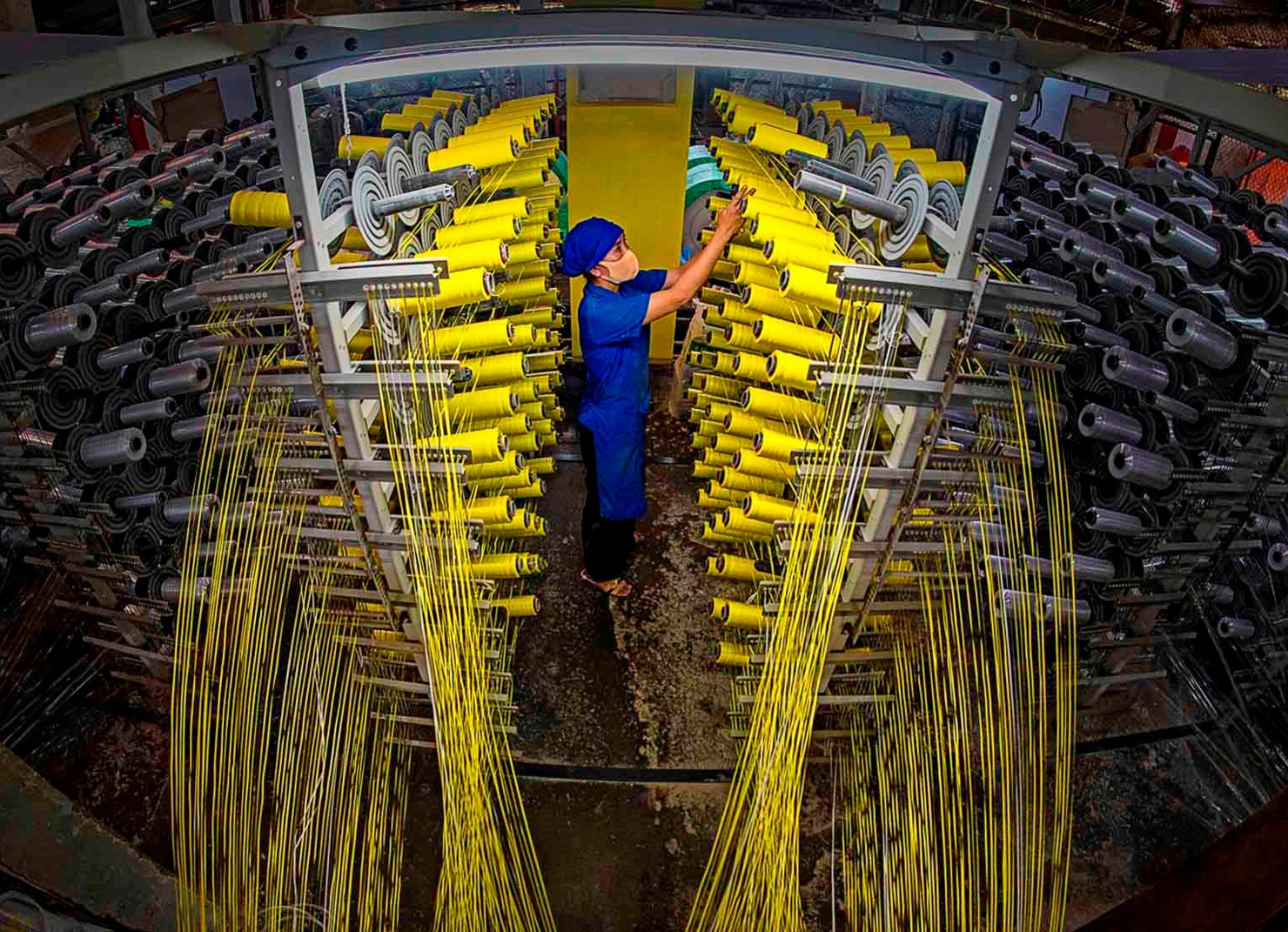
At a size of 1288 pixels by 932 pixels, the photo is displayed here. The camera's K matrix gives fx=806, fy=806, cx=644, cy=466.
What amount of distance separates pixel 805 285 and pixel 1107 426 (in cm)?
92

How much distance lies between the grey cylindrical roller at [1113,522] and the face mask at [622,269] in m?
1.61

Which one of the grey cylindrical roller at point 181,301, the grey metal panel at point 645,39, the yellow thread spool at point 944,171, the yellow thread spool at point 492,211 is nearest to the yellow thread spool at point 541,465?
the yellow thread spool at point 492,211

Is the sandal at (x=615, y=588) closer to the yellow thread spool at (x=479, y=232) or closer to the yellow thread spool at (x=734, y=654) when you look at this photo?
the yellow thread spool at (x=734, y=654)

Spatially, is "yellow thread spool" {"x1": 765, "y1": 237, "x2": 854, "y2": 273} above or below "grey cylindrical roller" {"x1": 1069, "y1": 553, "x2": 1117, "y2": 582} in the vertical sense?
above

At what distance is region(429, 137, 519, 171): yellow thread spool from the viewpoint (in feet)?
8.72

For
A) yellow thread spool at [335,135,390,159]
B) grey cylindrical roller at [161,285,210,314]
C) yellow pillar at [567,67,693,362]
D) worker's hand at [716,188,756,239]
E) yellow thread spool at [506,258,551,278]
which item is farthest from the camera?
yellow pillar at [567,67,693,362]

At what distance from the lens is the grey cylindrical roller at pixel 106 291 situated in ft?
8.09

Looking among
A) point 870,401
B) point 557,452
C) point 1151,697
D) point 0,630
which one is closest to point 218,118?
point 557,452

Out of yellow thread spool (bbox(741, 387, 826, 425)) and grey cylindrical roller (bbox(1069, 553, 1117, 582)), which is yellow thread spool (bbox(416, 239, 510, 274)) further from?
grey cylindrical roller (bbox(1069, 553, 1117, 582))

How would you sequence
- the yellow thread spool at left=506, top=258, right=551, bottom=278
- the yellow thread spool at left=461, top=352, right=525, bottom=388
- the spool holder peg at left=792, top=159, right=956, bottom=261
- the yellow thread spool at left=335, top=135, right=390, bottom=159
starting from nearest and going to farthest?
the spool holder peg at left=792, top=159, right=956, bottom=261 → the yellow thread spool at left=461, top=352, right=525, bottom=388 → the yellow thread spool at left=335, top=135, right=390, bottom=159 → the yellow thread spool at left=506, top=258, right=551, bottom=278

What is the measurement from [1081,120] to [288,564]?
7.12 meters

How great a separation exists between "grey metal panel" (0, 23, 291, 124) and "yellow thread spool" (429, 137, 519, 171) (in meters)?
0.98

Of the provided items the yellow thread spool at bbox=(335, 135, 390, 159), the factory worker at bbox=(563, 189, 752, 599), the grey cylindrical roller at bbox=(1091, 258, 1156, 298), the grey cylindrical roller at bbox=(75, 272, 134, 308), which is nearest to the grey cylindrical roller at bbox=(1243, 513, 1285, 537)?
the grey cylindrical roller at bbox=(1091, 258, 1156, 298)

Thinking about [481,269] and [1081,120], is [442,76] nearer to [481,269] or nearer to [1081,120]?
[481,269]
